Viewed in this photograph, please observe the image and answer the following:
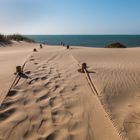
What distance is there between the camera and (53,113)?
4.66 m

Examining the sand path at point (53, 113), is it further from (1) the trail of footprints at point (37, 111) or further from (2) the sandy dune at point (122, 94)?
(2) the sandy dune at point (122, 94)

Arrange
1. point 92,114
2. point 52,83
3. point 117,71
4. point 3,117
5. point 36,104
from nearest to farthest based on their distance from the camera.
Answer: point 3,117, point 92,114, point 36,104, point 52,83, point 117,71

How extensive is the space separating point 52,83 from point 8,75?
1509 millimetres

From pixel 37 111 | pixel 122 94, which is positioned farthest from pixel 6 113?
pixel 122 94

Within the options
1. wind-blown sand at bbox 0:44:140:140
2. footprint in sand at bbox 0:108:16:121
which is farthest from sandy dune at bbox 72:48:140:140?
footprint in sand at bbox 0:108:16:121

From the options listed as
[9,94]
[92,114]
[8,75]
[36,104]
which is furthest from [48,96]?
[8,75]

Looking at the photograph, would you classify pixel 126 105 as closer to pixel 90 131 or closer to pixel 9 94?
pixel 90 131

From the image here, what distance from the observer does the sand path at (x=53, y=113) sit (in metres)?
3.97

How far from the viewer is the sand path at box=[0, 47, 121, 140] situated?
397 centimetres

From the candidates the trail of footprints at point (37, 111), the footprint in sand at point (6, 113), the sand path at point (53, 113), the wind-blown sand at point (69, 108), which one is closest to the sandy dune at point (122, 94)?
the wind-blown sand at point (69, 108)

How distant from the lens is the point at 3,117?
4406 millimetres

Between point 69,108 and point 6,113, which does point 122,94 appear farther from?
point 6,113

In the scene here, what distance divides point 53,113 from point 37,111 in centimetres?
32

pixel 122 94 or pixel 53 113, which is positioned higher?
pixel 53 113
